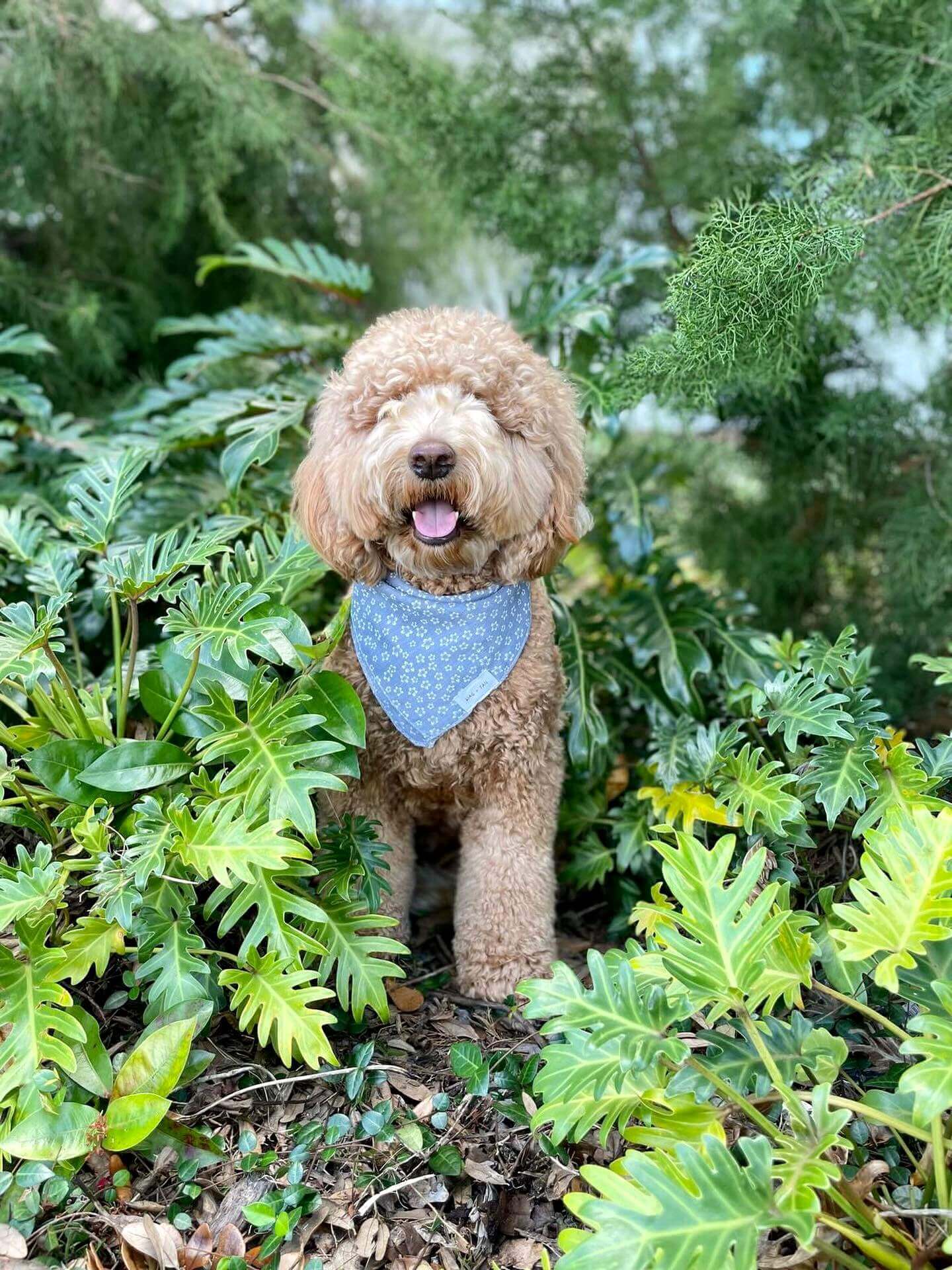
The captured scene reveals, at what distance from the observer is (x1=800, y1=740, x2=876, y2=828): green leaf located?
2.23m

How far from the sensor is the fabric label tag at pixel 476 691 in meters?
2.32

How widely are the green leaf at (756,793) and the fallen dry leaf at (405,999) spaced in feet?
2.80

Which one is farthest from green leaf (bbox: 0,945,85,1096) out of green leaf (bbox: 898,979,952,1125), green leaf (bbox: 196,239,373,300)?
green leaf (bbox: 196,239,373,300)

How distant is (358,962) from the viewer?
2.12 m

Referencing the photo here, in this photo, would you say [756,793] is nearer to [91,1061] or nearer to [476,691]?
[476,691]

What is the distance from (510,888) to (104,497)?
1.35 meters

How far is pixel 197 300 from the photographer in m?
4.18

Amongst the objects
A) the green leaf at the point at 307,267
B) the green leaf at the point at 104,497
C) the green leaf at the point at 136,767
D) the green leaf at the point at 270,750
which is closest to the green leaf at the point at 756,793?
the green leaf at the point at 270,750

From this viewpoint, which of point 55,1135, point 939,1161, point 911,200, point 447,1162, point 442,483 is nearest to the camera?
point 939,1161

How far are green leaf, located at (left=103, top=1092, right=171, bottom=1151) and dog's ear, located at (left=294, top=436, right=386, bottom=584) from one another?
45.2 inches

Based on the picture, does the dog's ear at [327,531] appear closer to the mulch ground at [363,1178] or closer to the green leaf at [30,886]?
the green leaf at [30,886]

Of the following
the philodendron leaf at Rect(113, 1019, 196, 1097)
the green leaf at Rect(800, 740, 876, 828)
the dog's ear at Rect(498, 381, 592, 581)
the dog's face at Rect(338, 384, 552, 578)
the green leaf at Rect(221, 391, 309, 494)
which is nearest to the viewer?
the philodendron leaf at Rect(113, 1019, 196, 1097)

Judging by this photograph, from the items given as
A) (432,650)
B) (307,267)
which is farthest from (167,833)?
(307,267)

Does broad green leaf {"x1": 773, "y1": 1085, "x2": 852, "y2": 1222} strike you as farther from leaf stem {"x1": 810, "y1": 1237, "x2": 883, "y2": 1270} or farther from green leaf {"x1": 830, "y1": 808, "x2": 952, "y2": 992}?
green leaf {"x1": 830, "y1": 808, "x2": 952, "y2": 992}
